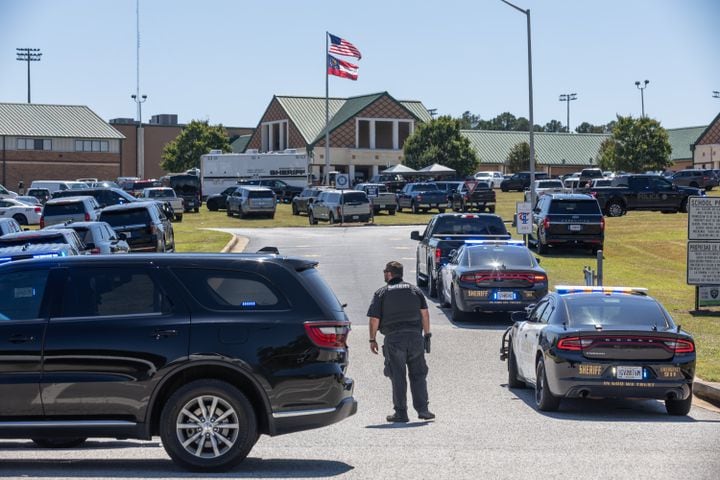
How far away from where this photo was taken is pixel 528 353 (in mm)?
14664

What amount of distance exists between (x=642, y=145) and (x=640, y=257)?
65936mm

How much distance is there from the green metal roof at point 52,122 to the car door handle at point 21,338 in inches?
3907

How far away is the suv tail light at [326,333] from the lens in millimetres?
9617

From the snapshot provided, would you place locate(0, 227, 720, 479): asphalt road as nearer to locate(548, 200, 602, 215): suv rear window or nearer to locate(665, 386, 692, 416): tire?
locate(665, 386, 692, 416): tire

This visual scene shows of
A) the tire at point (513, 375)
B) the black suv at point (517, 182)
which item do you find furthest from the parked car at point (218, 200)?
the tire at point (513, 375)

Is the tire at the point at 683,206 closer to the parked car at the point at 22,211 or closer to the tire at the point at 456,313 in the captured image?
the parked car at the point at 22,211

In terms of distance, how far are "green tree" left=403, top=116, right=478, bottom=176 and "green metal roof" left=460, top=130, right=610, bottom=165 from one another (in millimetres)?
20233

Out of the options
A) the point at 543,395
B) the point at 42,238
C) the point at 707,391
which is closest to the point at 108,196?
the point at 42,238

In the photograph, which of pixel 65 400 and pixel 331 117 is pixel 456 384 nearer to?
pixel 65 400

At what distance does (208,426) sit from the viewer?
948 centimetres

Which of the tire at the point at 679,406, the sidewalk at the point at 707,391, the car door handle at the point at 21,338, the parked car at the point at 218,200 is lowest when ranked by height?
the sidewalk at the point at 707,391

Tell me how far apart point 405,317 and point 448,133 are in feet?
297

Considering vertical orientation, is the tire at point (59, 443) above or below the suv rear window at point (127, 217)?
below

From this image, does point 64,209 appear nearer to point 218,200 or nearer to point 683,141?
point 218,200
